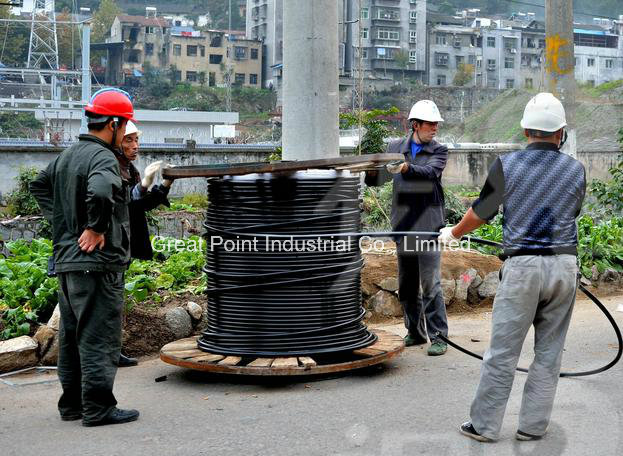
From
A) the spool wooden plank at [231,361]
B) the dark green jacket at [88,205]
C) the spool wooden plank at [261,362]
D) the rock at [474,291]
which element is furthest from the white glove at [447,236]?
the rock at [474,291]

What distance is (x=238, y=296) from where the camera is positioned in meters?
7.05

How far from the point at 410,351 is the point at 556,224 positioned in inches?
112

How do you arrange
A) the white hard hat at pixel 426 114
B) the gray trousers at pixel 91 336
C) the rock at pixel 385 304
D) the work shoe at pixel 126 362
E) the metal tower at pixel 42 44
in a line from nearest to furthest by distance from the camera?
the gray trousers at pixel 91 336, the work shoe at pixel 126 362, the white hard hat at pixel 426 114, the rock at pixel 385 304, the metal tower at pixel 42 44

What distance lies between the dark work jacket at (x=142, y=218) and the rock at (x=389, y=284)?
130 inches

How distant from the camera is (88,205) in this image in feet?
19.0

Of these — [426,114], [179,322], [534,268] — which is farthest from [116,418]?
[426,114]

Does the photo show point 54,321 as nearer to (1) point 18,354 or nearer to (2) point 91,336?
(1) point 18,354

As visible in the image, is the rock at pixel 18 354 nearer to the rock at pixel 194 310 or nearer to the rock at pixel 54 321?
the rock at pixel 54 321

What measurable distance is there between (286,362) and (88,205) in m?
1.95

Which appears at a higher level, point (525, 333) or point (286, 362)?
point (525, 333)

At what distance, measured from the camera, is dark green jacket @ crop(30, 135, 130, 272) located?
5.83m

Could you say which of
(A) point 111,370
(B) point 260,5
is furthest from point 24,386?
(B) point 260,5

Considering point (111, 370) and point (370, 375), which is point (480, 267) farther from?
point (111, 370)

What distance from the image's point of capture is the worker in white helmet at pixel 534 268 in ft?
17.9
